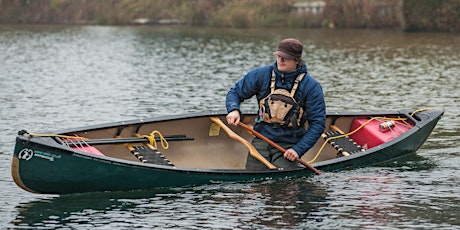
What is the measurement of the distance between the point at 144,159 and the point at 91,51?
27.2 m

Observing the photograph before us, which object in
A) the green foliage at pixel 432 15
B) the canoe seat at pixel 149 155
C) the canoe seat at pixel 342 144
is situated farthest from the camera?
the green foliage at pixel 432 15

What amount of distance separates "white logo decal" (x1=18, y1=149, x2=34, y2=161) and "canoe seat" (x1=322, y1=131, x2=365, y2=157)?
479 cm

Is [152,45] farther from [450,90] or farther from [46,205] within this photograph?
[46,205]

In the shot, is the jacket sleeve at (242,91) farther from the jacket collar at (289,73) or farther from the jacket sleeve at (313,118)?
the jacket sleeve at (313,118)

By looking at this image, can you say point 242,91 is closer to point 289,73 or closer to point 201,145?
point 289,73

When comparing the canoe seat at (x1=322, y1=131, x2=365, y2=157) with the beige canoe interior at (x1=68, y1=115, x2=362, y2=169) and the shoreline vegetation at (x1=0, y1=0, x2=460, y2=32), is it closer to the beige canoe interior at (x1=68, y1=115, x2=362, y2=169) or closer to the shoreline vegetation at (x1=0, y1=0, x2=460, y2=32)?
the beige canoe interior at (x1=68, y1=115, x2=362, y2=169)

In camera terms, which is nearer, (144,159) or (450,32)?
(144,159)

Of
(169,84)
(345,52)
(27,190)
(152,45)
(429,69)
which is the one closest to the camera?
(27,190)

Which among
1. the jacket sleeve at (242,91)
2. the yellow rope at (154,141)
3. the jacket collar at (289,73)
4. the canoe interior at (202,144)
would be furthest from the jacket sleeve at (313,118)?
Answer: the yellow rope at (154,141)

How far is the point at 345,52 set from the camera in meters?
36.9

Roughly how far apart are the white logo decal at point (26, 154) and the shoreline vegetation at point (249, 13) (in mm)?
40546

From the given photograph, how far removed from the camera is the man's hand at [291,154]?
12.7 meters

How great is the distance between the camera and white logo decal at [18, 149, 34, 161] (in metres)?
11.4

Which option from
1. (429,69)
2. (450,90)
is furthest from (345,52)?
(450,90)
